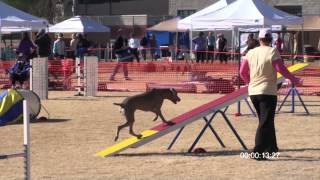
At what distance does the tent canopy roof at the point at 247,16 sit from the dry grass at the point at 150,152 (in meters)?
7.10

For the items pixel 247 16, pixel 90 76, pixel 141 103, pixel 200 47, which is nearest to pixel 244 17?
pixel 247 16

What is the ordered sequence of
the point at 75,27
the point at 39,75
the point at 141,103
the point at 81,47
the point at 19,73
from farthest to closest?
the point at 75,27
the point at 81,47
the point at 19,73
the point at 39,75
the point at 141,103

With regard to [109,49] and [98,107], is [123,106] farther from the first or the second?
[109,49]

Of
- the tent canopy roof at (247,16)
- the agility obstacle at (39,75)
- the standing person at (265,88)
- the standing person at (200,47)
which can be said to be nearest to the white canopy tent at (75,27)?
the standing person at (200,47)

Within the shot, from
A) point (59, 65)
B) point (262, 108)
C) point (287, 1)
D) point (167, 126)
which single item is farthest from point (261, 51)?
point (287, 1)

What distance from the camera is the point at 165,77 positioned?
2495cm

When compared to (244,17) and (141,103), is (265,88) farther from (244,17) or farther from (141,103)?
(244,17)

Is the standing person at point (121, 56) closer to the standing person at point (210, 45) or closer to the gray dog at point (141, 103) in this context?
the standing person at point (210, 45)

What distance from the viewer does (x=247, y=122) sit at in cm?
1391

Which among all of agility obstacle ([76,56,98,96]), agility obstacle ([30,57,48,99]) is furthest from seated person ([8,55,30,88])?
agility obstacle ([76,56,98,96])

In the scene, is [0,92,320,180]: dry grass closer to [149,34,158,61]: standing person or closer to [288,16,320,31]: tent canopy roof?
[149,34,158,61]: standing person

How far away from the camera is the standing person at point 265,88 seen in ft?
31.3

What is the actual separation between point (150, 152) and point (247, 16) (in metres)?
12.9

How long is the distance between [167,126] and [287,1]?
38001 millimetres
